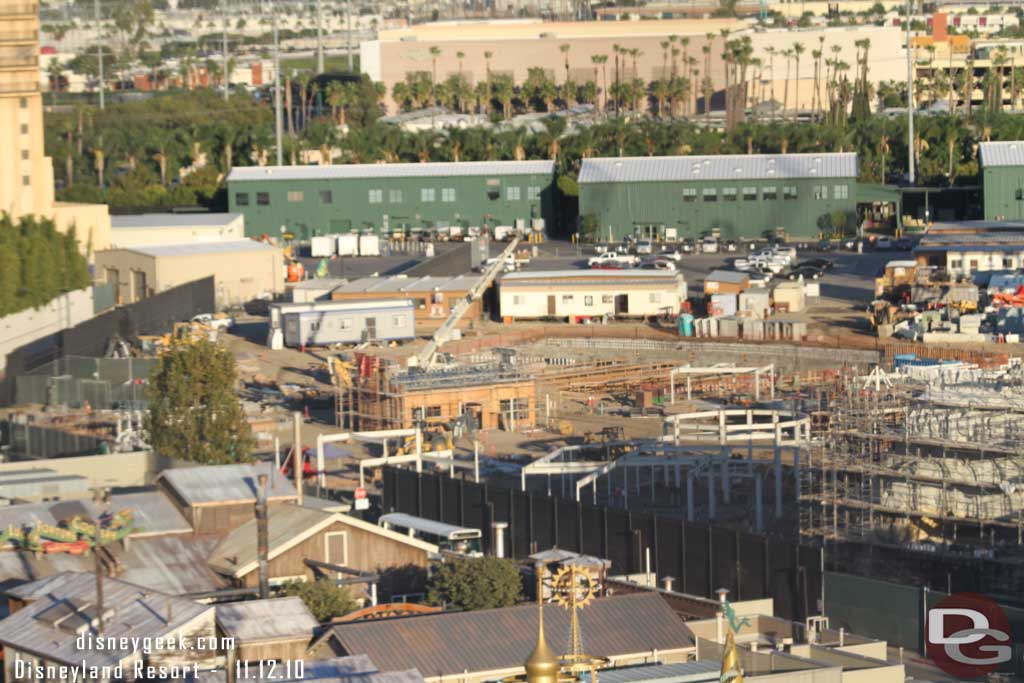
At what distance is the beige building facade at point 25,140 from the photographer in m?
64.8

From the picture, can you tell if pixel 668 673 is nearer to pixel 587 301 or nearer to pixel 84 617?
pixel 84 617

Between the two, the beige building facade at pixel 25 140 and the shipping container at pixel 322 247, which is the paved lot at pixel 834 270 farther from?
the beige building facade at pixel 25 140

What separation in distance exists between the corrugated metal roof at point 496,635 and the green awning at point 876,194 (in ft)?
169

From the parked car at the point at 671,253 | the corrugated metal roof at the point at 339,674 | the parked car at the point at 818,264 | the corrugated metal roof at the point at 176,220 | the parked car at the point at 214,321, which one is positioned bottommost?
the parked car at the point at 214,321

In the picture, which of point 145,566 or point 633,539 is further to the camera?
point 633,539

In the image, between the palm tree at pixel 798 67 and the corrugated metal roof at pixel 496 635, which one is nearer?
the corrugated metal roof at pixel 496 635

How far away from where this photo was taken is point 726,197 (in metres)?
74.6

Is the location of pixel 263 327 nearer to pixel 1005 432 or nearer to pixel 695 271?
pixel 695 271

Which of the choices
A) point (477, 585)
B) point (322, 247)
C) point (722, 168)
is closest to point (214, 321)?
point (322, 247)

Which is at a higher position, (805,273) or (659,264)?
(659,264)

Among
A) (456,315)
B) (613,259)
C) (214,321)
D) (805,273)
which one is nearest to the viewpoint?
(456,315)

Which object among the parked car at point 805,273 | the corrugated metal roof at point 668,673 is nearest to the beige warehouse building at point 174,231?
the parked car at point 805,273

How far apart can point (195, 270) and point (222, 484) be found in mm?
34433

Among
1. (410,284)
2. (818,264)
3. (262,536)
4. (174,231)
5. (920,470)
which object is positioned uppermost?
(174,231)
